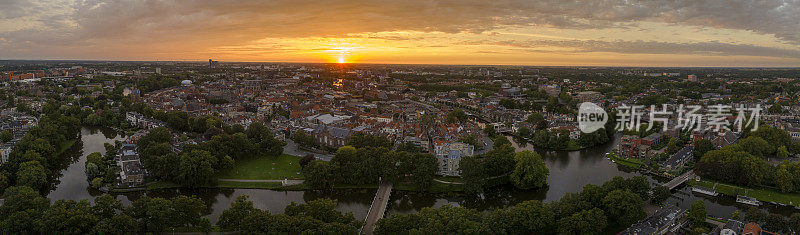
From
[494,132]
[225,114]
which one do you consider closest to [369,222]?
[494,132]

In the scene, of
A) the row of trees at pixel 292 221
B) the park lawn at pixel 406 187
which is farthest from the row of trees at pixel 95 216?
the park lawn at pixel 406 187

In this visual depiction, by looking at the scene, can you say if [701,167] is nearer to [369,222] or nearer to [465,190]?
[465,190]

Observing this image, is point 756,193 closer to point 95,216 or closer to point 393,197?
point 393,197

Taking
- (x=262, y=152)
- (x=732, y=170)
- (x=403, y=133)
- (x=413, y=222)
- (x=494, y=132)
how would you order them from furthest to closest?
1. (x=494, y=132)
2. (x=403, y=133)
3. (x=262, y=152)
4. (x=732, y=170)
5. (x=413, y=222)

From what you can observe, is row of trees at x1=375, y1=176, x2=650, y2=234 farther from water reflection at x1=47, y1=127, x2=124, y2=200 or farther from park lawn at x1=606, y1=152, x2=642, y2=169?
water reflection at x1=47, y1=127, x2=124, y2=200

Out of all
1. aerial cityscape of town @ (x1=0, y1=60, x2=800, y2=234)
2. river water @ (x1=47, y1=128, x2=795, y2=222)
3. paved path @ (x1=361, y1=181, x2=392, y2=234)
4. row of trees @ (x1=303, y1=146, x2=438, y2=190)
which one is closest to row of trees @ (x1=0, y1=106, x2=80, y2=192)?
aerial cityscape of town @ (x1=0, y1=60, x2=800, y2=234)
